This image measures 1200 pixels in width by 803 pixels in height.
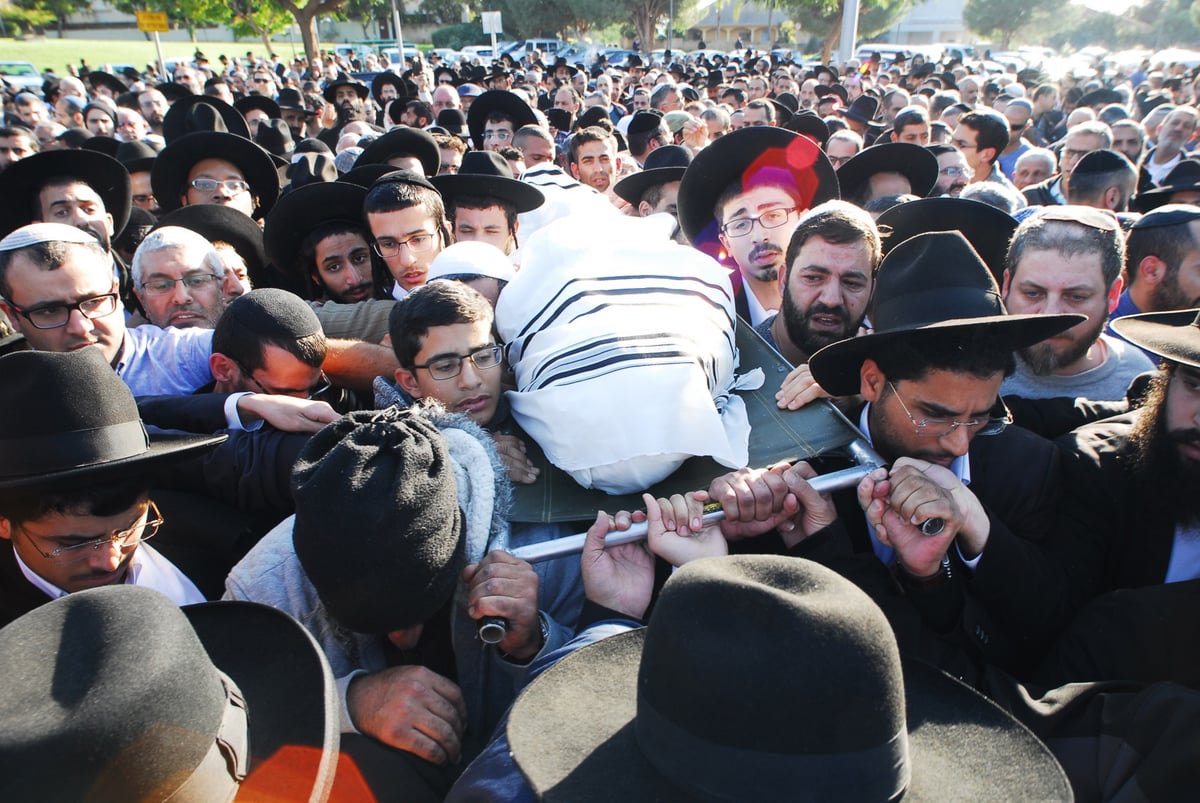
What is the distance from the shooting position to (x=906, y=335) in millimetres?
2113

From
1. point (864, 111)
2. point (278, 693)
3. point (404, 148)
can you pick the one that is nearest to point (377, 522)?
point (278, 693)

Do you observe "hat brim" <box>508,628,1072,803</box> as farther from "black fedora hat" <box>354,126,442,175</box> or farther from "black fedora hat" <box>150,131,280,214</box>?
"black fedora hat" <box>354,126,442,175</box>

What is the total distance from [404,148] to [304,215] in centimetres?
220

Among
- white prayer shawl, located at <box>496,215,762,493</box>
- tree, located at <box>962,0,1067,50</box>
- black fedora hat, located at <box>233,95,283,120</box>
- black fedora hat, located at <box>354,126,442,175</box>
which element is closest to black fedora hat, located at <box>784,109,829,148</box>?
black fedora hat, located at <box>354,126,442,175</box>

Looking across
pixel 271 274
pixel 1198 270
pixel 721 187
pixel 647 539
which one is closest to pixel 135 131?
pixel 271 274

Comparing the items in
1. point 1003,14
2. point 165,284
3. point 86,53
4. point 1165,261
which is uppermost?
point 1003,14

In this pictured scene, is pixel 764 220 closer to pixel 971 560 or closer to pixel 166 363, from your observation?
pixel 971 560

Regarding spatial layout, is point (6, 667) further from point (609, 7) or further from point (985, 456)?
point (609, 7)

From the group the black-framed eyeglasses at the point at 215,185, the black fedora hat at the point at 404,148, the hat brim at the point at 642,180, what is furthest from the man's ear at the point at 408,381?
the black fedora hat at the point at 404,148

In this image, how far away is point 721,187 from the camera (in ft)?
14.2

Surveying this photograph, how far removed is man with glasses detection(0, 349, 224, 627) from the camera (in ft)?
5.82

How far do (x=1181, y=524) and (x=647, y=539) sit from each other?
5.01ft

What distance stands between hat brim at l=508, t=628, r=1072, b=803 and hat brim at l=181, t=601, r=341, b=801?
0.39 meters

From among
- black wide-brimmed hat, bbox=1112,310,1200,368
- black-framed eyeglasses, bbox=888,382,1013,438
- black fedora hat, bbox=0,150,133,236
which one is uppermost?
black fedora hat, bbox=0,150,133,236
